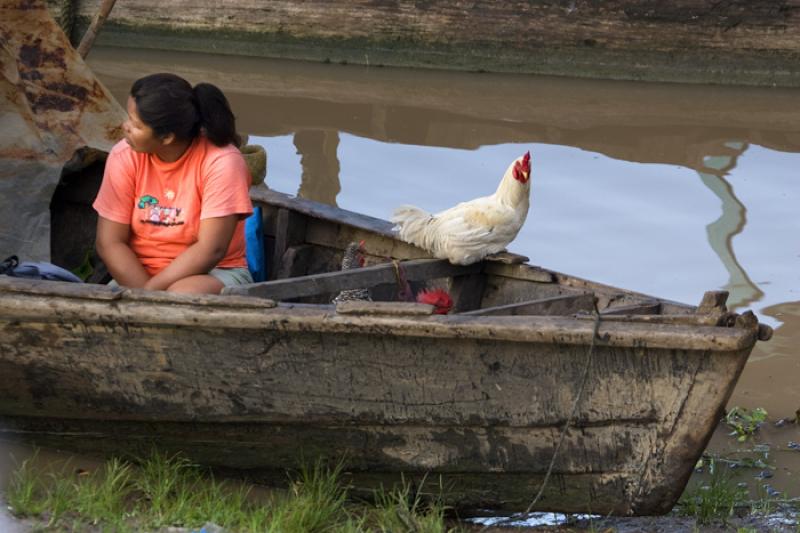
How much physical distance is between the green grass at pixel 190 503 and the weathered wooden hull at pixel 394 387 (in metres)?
0.08

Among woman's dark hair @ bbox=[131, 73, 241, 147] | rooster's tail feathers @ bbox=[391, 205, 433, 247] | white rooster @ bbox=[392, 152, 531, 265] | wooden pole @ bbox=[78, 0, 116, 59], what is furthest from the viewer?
wooden pole @ bbox=[78, 0, 116, 59]

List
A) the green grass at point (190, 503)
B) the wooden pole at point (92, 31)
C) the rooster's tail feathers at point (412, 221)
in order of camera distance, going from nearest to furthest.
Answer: the green grass at point (190, 503), the rooster's tail feathers at point (412, 221), the wooden pole at point (92, 31)

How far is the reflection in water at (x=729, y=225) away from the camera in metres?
6.28

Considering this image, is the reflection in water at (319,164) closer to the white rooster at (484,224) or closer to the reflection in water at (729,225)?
the reflection in water at (729,225)

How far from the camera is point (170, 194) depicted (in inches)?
173

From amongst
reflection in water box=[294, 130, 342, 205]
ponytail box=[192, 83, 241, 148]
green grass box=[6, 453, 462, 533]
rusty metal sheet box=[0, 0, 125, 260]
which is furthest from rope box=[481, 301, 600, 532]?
reflection in water box=[294, 130, 342, 205]

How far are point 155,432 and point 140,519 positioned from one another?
0.45 metres

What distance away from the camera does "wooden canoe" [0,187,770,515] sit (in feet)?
12.1

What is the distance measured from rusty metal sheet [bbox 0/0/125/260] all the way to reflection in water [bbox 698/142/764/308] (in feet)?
9.70

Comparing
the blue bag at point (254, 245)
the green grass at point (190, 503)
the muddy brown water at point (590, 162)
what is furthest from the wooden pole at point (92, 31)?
the green grass at point (190, 503)

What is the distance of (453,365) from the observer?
3791 millimetres

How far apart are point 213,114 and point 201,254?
461 millimetres

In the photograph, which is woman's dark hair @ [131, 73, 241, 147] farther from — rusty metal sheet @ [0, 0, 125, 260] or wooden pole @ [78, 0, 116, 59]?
wooden pole @ [78, 0, 116, 59]

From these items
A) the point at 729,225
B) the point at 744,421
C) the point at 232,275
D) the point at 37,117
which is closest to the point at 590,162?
the point at 729,225
